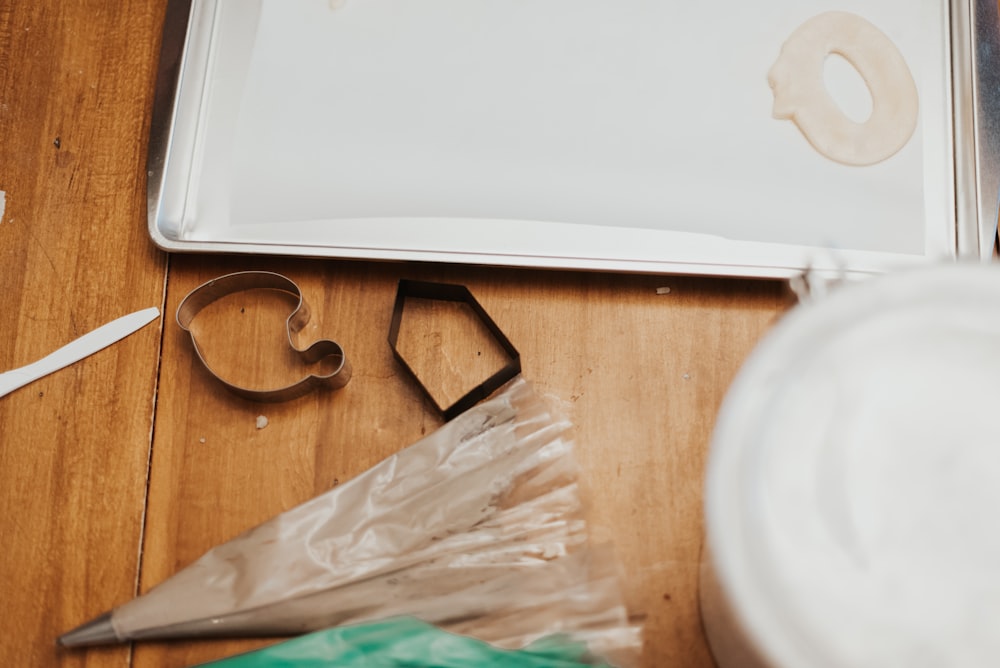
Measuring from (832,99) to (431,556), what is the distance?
1.31ft

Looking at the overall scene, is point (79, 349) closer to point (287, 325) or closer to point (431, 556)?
point (287, 325)

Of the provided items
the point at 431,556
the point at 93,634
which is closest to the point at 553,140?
the point at 431,556

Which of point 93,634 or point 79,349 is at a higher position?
point 79,349

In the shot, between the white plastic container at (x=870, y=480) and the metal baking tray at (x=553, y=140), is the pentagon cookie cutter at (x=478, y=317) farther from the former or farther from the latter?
the white plastic container at (x=870, y=480)

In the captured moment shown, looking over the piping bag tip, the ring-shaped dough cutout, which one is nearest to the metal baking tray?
the ring-shaped dough cutout

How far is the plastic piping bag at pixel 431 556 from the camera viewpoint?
16.3 inches

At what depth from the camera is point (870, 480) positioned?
29 cm

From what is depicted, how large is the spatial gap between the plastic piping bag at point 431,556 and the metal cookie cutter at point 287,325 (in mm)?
63

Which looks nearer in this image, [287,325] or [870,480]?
[870,480]

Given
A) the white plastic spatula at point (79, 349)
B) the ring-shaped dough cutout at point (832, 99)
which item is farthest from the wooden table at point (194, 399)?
the ring-shaped dough cutout at point (832, 99)

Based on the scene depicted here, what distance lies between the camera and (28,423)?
0.46 meters

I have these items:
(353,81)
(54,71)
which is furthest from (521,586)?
(54,71)

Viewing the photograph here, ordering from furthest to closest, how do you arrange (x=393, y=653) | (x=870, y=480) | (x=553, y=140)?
(x=553, y=140), (x=393, y=653), (x=870, y=480)

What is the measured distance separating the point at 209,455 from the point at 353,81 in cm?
26
